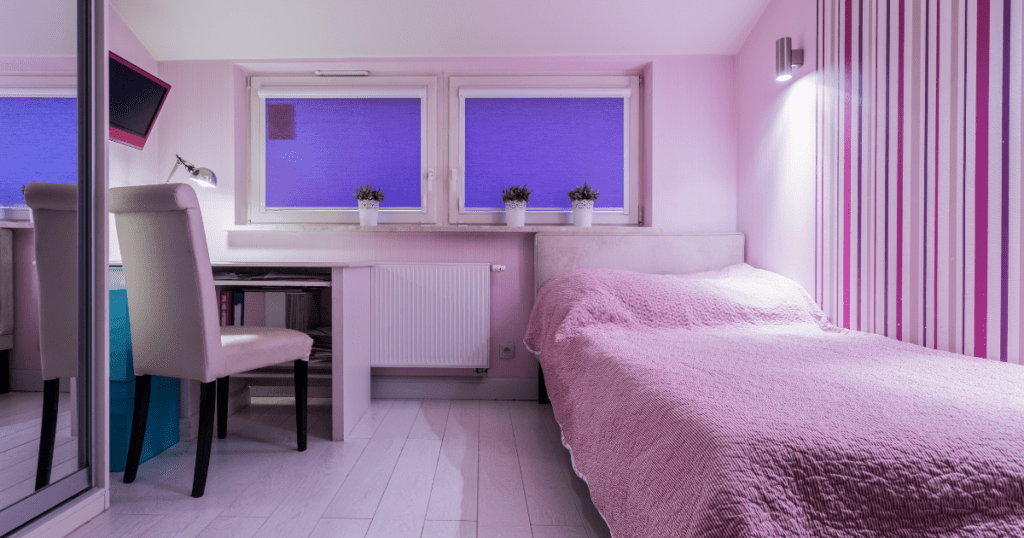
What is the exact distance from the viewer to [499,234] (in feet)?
8.54

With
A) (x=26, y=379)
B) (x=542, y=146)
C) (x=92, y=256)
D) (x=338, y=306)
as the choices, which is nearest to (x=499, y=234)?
(x=542, y=146)

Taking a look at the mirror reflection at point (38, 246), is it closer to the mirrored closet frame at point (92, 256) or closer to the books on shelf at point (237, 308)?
the mirrored closet frame at point (92, 256)

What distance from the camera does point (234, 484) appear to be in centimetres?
158

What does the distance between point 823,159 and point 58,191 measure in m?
2.71

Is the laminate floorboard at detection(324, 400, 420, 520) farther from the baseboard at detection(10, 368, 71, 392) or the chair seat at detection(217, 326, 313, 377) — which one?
the baseboard at detection(10, 368, 71, 392)

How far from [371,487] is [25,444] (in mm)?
963

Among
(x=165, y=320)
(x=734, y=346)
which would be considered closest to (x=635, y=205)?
(x=734, y=346)

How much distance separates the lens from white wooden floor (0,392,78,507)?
1.22 metres

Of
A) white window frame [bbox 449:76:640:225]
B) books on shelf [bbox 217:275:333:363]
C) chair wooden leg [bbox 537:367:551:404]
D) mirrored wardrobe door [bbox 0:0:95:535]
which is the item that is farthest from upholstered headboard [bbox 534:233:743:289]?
mirrored wardrobe door [bbox 0:0:95:535]

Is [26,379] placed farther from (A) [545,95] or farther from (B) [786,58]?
(B) [786,58]

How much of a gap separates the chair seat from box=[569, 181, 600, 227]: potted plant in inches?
59.4

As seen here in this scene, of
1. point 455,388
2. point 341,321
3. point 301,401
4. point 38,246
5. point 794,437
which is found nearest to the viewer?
point 794,437

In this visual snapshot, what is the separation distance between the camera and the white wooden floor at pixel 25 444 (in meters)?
1.22

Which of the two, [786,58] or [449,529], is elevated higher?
[786,58]
